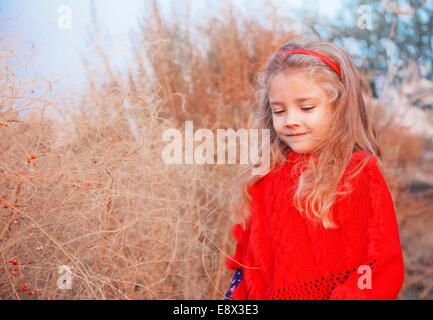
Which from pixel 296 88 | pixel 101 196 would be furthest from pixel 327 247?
pixel 101 196

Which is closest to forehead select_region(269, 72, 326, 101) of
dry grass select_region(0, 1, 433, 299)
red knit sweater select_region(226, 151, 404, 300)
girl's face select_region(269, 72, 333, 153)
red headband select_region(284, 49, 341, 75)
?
girl's face select_region(269, 72, 333, 153)

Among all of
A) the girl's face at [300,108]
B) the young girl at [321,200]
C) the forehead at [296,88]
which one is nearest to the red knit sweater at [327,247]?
the young girl at [321,200]

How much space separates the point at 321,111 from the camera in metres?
1.51

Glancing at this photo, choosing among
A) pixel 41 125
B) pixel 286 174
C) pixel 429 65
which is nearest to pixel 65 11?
pixel 41 125

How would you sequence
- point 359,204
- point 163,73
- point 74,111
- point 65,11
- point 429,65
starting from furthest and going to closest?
1. point 429,65
2. point 163,73
3. point 65,11
4. point 74,111
5. point 359,204

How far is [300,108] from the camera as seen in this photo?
149cm

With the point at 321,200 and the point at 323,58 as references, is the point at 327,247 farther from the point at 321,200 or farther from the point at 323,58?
the point at 323,58

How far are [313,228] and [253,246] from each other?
0.27 metres

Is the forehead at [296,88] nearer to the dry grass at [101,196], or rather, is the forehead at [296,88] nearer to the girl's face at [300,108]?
the girl's face at [300,108]

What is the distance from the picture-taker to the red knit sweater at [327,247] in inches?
52.9

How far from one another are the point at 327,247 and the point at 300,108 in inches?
Result: 18.5

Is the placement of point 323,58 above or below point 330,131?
above
